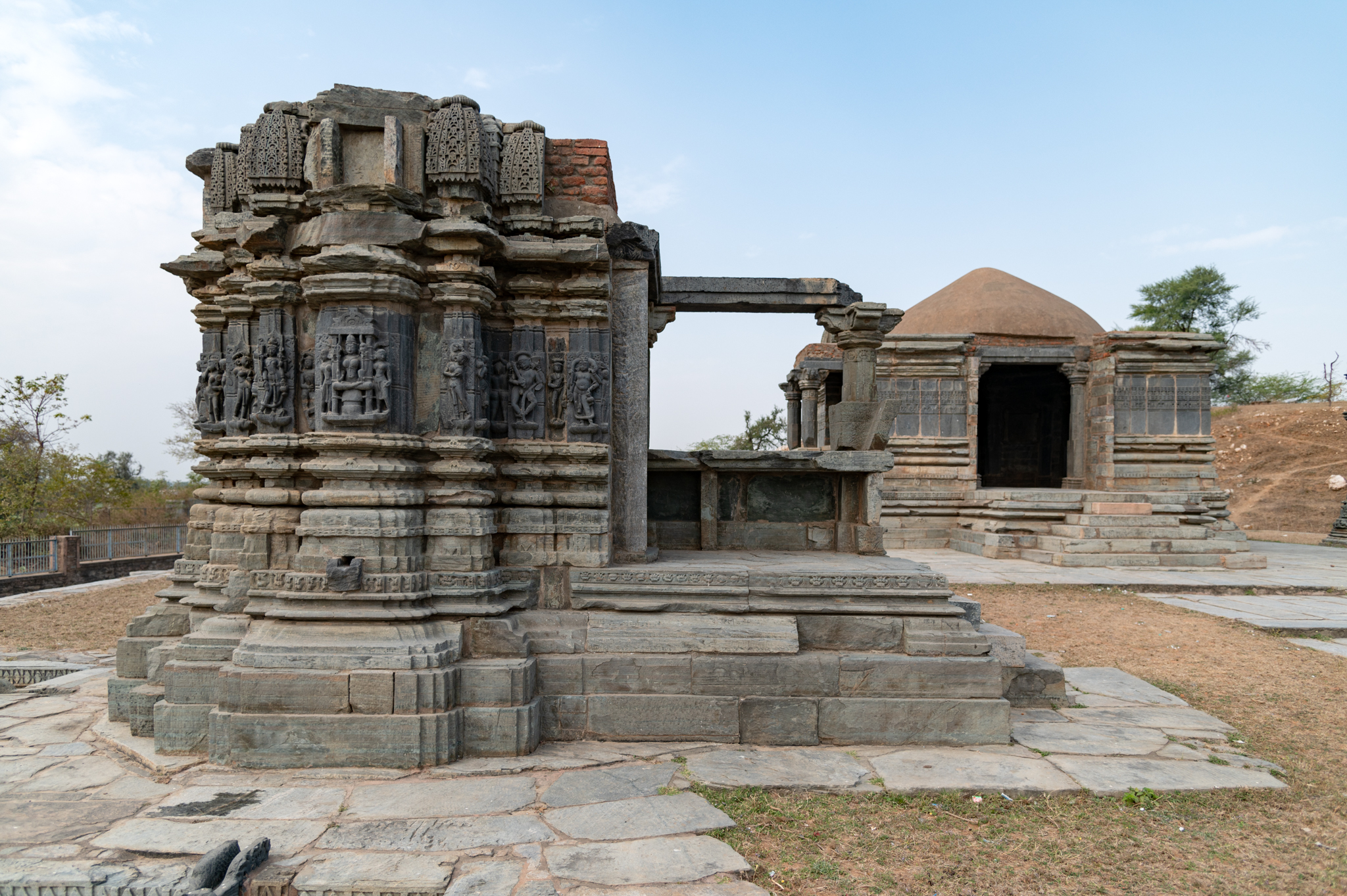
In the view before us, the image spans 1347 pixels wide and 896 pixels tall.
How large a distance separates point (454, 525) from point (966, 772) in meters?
3.41

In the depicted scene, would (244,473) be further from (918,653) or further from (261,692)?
(918,653)

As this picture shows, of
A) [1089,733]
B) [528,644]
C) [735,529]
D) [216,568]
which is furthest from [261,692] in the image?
[1089,733]

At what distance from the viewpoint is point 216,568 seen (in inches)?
191

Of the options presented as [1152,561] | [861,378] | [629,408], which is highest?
[861,378]

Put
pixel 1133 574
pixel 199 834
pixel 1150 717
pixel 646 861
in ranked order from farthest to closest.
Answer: pixel 1133 574, pixel 1150 717, pixel 199 834, pixel 646 861

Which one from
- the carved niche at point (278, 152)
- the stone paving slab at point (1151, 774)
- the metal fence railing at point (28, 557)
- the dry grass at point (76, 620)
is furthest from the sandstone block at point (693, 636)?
the metal fence railing at point (28, 557)

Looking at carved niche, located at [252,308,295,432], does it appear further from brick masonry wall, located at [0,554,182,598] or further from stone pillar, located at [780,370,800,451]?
stone pillar, located at [780,370,800,451]

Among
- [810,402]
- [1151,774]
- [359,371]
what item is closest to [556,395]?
[359,371]

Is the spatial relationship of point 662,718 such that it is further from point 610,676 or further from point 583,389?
point 583,389

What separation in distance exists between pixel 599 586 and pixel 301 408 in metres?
2.31

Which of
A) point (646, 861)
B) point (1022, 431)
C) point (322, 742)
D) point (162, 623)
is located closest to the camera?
point (646, 861)

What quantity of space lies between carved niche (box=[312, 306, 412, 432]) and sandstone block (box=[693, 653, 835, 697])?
2.49m

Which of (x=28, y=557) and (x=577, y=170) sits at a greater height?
(x=577, y=170)

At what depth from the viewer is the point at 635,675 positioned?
184 inches
